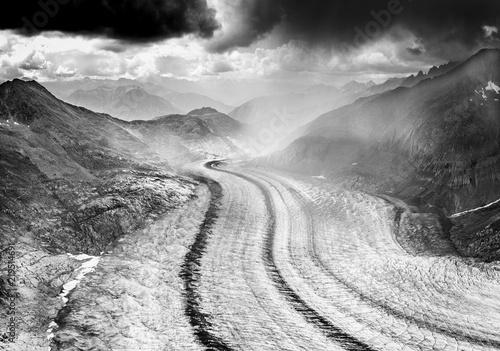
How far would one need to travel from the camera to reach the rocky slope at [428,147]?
3093 cm

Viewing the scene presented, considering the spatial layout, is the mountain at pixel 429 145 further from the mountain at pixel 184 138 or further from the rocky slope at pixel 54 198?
the mountain at pixel 184 138

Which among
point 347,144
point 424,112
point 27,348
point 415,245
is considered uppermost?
point 424,112

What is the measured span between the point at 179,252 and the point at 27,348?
912 centimetres

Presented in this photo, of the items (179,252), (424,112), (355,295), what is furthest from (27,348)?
(424,112)

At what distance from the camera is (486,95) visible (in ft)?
130

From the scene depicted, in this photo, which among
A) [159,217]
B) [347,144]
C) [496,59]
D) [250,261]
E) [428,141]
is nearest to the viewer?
[250,261]

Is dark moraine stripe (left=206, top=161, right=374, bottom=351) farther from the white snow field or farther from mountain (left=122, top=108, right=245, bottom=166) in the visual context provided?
mountain (left=122, top=108, right=245, bottom=166)

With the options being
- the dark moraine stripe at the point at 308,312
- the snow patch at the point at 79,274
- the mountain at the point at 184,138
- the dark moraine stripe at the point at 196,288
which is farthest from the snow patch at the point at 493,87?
the mountain at the point at 184,138

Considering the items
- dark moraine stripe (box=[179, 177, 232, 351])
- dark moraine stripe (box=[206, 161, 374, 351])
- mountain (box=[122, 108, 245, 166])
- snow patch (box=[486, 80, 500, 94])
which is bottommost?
dark moraine stripe (box=[179, 177, 232, 351])

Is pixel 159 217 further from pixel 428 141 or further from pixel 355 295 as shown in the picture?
pixel 428 141

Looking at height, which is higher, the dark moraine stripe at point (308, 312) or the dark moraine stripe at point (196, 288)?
the dark moraine stripe at point (308, 312)

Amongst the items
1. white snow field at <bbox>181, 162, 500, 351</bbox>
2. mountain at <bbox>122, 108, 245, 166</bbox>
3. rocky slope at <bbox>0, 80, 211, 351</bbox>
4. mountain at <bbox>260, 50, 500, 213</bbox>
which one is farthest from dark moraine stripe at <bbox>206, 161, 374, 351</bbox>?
mountain at <bbox>122, 108, 245, 166</bbox>

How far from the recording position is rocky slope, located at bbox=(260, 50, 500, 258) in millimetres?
30930

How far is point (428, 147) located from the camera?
37688 millimetres
